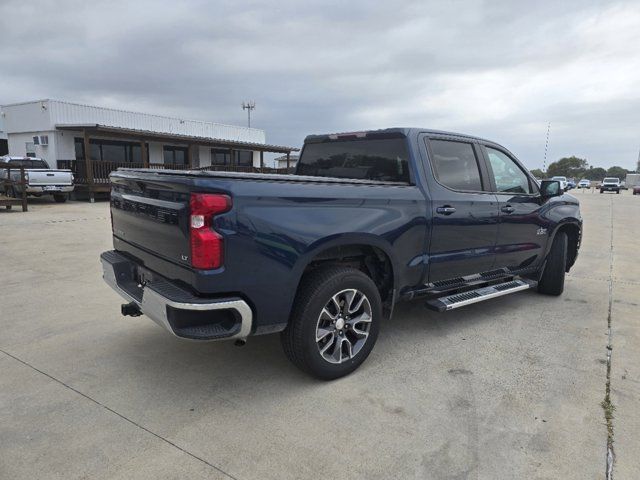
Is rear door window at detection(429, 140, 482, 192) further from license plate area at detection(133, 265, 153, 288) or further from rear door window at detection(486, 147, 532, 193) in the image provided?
license plate area at detection(133, 265, 153, 288)

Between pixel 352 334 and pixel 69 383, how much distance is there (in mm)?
2045

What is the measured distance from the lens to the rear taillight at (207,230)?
2.58m

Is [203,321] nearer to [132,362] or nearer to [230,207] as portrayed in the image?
[230,207]

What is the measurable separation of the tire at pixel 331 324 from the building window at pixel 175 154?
23.4 m

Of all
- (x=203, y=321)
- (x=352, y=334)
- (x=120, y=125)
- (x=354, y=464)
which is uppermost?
(x=120, y=125)

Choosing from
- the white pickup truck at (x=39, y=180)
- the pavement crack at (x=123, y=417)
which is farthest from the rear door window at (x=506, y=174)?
the white pickup truck at (x=39, y=180)

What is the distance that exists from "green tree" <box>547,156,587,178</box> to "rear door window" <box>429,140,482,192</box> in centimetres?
10633

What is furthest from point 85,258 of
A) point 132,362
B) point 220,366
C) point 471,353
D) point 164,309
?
point 471,353

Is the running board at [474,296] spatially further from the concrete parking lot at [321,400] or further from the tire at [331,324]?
the tire at [331,324]

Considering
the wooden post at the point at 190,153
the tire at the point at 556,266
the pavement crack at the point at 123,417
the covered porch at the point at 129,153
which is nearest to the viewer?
the pavement crack at the point at 123,417

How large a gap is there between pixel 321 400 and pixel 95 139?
71.5 ft

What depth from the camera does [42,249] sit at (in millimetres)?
7809

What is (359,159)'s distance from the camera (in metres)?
4.23

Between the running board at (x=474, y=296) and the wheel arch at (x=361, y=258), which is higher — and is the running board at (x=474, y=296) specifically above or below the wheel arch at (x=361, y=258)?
below
